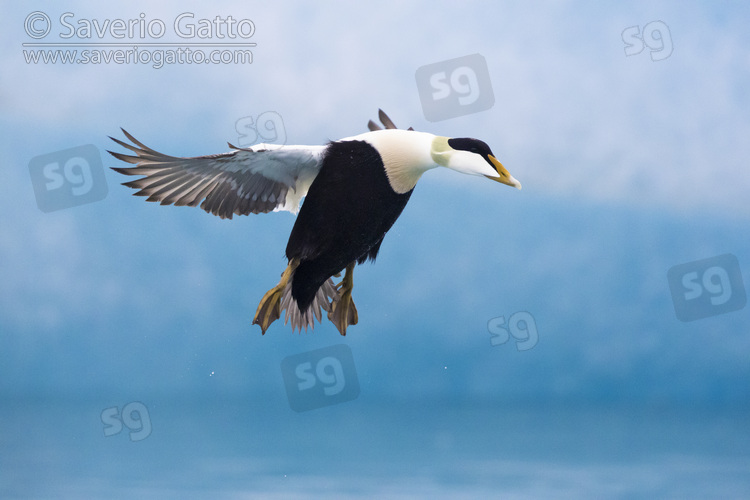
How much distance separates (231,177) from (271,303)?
42 centimetres

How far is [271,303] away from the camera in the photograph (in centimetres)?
304

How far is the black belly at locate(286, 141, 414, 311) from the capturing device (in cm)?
290

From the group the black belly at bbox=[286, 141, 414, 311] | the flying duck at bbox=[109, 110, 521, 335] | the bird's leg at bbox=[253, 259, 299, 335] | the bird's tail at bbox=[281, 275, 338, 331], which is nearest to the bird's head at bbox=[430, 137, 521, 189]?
the flying duck at bbox=[109, 110, 521, 335]

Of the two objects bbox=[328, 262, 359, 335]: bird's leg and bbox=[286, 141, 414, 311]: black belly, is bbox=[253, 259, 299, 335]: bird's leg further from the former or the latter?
bbox=[328, 262, 359, 335]: bird's leg

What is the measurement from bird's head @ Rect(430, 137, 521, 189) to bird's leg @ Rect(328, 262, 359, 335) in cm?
62

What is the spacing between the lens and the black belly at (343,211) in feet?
9.50

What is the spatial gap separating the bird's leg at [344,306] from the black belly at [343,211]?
241 millimetres

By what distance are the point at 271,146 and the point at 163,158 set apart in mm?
325

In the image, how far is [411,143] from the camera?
2.90m

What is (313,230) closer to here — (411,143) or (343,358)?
(411,143)

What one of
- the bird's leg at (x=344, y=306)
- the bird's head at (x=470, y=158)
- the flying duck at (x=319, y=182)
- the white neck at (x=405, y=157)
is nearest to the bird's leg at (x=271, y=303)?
the flying duck at (x=319, y=182)

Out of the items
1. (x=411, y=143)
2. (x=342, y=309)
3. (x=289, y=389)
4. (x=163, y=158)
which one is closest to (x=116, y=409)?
(x=289, y=389)

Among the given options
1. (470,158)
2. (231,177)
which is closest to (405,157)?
(470,158)

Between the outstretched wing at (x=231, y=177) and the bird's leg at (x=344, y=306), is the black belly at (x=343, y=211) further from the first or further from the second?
the bird's leg at (x=344, y=306)
